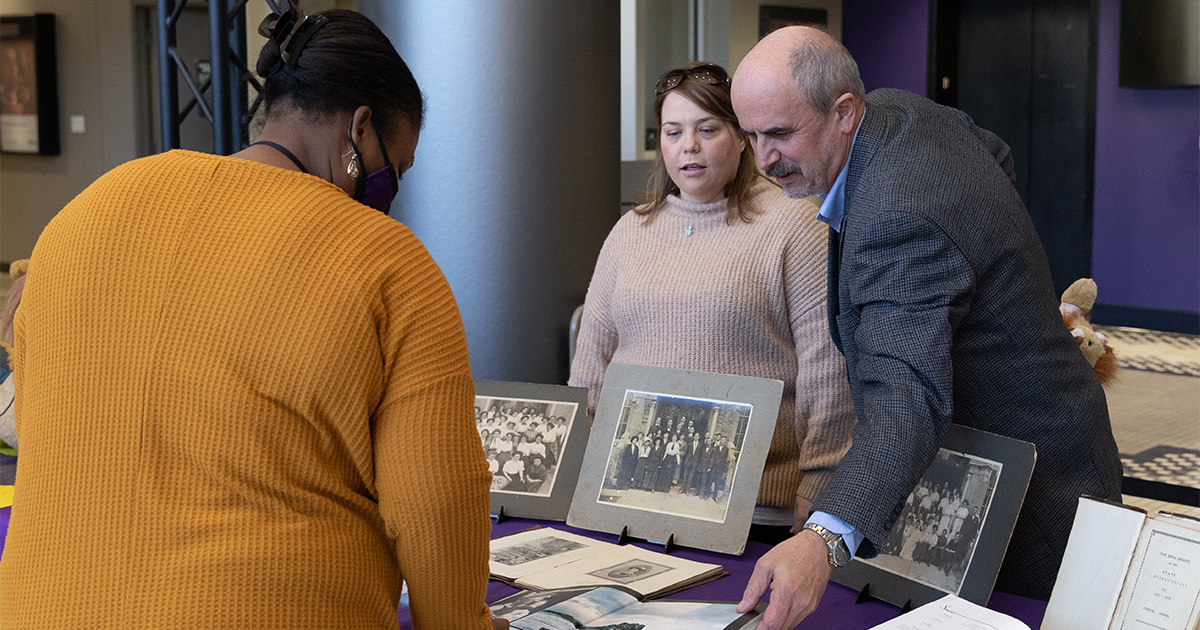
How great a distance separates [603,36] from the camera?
3074 millimetres

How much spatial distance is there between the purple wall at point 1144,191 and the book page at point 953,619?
7014mm

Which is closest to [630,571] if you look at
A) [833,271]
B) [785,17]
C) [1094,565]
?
[833,271]

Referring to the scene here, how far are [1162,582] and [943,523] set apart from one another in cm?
33

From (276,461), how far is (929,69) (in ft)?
28.6

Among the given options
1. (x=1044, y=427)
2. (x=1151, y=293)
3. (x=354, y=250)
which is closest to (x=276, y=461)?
(x=354, y=250)

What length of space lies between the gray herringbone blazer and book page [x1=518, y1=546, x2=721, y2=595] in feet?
1.06

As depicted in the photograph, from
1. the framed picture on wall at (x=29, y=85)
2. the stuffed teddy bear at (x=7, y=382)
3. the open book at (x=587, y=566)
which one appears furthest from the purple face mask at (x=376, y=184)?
the framed picture on wall at (x=29, y=85)

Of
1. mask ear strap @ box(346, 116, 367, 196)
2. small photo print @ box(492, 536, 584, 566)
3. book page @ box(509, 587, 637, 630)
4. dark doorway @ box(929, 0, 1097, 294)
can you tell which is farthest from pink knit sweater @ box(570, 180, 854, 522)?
dark doorway @ box(929, 0, 1097, 294)

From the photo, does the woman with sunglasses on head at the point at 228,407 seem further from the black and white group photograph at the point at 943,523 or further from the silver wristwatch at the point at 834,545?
the black and white group photograph at the point at 943,523

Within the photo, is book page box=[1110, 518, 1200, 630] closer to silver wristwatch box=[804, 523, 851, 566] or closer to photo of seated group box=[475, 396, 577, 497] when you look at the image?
silver wristwatch box=[804, 523, 851, 566]

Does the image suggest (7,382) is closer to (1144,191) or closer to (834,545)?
(834,545)

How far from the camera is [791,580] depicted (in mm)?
1307

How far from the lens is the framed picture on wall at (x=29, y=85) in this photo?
950cm

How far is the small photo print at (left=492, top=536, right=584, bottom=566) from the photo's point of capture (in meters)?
1.70
